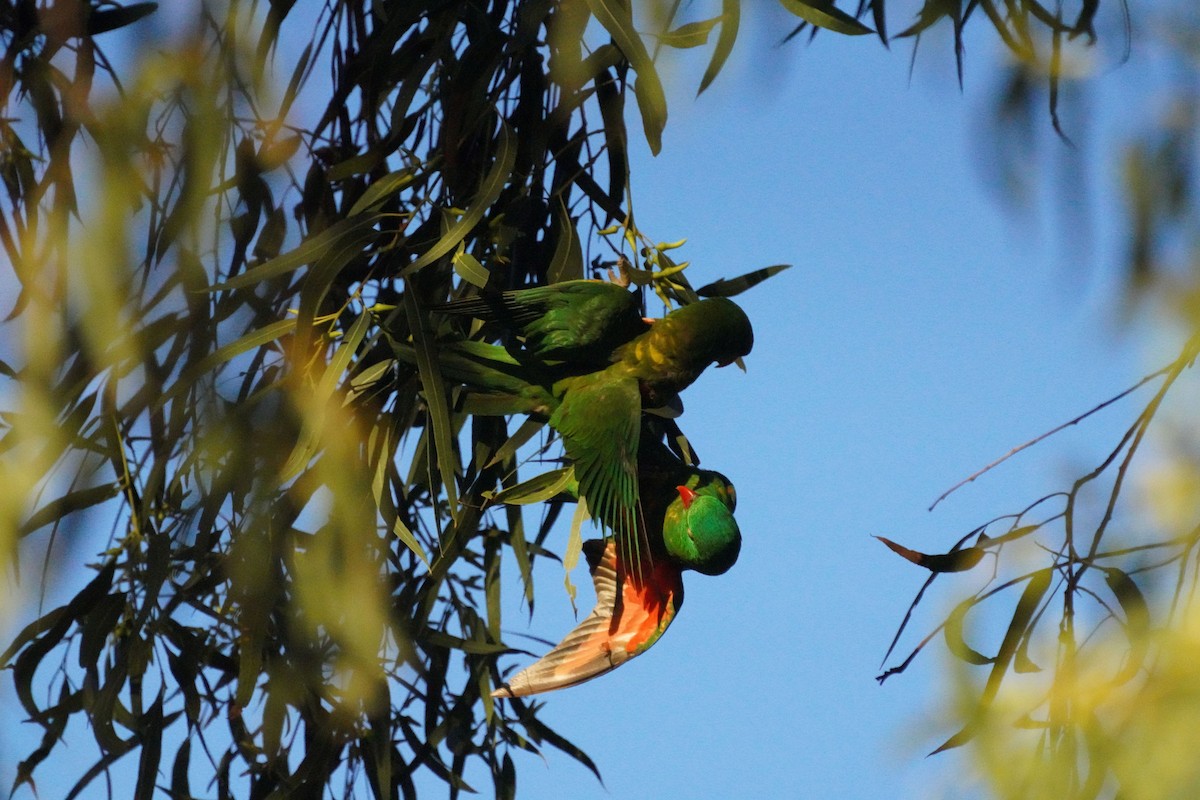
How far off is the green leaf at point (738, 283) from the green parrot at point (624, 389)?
181 millimetres

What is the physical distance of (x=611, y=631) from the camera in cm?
93

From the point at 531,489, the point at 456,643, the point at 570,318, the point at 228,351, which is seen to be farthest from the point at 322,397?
the point at 456,643

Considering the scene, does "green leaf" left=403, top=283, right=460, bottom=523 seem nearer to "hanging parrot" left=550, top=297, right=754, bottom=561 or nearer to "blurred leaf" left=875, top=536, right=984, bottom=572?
"hanging parrot" left=550, top=297, right=754, bottom=561

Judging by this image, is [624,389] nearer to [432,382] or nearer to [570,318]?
[570,318]

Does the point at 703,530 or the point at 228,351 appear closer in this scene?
the point at 703,530

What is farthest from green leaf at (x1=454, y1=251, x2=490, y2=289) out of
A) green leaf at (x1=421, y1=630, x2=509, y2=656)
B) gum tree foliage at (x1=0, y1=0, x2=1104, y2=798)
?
green leaf at (x1=421, y1=630, x2=509, y2=656)

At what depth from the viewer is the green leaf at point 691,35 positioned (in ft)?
3.69

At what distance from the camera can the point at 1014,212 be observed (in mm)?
891

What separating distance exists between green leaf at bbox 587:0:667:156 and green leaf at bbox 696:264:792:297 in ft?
0.54

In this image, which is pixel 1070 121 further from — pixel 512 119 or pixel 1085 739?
pixel 512 119

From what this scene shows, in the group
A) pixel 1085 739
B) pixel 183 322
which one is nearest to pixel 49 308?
pixel 183 322

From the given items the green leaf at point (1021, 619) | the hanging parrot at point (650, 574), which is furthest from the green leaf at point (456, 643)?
the green leaf at point (1021, 619)

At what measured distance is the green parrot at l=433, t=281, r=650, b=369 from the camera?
37.9 inches

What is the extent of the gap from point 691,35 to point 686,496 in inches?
16.9
